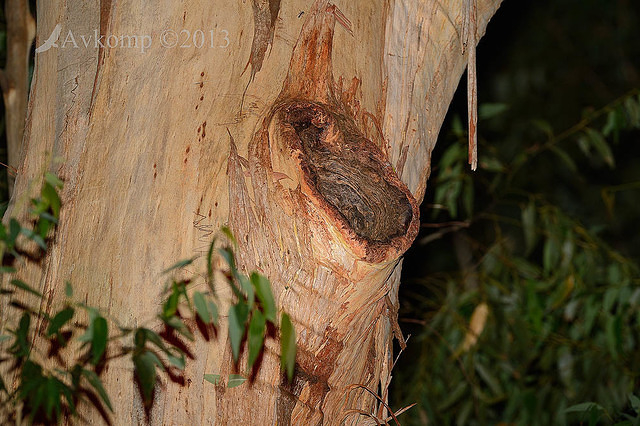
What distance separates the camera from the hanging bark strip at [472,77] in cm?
95

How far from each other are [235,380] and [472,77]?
20.8 inches

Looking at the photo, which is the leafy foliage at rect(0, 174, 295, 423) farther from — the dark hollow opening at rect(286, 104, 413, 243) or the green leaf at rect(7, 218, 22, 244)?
the dark hollow opening at rect(286, 104, 413, 243)

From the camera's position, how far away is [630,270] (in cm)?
223

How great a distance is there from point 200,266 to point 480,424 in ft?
5.74

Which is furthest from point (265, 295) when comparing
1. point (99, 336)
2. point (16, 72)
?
point (16, 72)

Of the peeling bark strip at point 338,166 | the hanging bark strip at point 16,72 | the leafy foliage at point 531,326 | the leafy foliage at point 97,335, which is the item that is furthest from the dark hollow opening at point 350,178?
the leafy foliage at point 531,326

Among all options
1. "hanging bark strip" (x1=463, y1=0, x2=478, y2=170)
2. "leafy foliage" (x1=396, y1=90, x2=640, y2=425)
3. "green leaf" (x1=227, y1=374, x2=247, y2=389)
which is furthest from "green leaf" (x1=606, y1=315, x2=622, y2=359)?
"green leaf" (x1=227, y1=374, x2=247, y2=389)

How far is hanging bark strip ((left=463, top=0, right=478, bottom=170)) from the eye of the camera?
0.95 metres

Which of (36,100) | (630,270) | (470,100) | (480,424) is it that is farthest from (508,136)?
(36,100)

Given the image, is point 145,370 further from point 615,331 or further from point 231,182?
point 615,331

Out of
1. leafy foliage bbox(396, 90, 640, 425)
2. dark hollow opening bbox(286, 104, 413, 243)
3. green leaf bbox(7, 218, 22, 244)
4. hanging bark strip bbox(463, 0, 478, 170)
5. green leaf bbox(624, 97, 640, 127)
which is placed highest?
green leaf bbox(624, 97, 640, 127)

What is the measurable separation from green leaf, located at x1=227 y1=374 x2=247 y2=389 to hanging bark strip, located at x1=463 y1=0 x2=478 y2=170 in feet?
1.39

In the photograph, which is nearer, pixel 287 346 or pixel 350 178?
pixel 287 346

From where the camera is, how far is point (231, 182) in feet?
2.56
